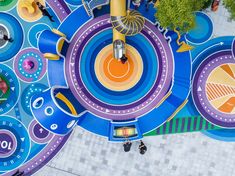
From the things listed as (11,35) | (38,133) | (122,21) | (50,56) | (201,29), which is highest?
(201,29)

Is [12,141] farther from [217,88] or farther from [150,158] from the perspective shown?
[217,88]

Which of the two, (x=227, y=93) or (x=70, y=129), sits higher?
(x=227, y=93)

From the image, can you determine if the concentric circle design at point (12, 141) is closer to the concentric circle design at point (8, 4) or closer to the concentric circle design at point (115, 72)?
the concentric circle design at point (115, 72)

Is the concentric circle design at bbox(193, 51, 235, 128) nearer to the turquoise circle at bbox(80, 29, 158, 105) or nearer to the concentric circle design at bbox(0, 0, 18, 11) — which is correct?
the turquoise circle at bbox(80, 29, 158, 105)

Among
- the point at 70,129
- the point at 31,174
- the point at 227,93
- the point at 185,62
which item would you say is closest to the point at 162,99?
the point at 185,62

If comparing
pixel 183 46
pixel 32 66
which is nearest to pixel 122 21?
pixel 183 46

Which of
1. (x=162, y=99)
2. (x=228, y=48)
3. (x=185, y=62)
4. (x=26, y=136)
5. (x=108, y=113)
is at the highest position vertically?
(x=228, y=48)

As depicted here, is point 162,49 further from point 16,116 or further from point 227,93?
point 16,116
